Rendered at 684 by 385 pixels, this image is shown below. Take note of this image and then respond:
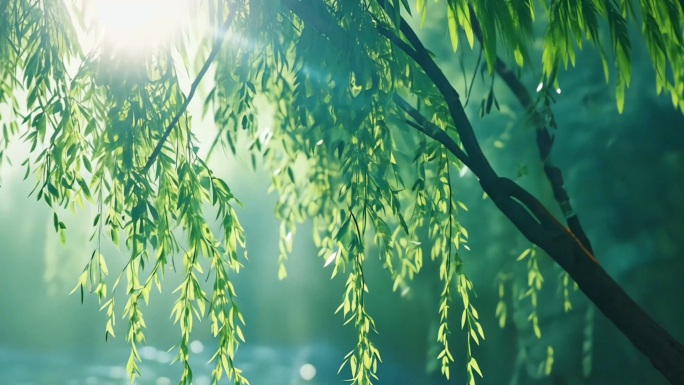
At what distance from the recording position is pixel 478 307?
146 inches

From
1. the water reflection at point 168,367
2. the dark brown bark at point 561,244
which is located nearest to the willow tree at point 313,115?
the dark brown bark at point 561,244

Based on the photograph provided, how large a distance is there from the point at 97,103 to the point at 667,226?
2.90 m

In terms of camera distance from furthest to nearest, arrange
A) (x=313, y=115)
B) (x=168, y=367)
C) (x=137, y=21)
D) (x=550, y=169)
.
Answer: (x=168, y=367) < (x=550, y=169) < (x=137, y=21) < (x=313, y=115)

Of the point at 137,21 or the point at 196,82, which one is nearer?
the point at 196,82

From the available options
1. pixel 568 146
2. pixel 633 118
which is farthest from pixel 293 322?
pixel 633 118

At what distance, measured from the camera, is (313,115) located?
4.38 feet

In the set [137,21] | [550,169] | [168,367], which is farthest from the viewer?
[168,367]

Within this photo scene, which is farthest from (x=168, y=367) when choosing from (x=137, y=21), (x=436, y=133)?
(x=436, y=133)

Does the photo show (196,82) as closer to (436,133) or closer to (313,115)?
(313,115)

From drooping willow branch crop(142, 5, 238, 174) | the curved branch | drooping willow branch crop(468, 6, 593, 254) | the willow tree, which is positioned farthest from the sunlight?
drooping willow branch crop(468, 6, 593, 254)

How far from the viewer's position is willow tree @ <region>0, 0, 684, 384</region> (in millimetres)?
1331

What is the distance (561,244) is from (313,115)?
0.69 meters

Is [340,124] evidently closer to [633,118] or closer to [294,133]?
[294,133]

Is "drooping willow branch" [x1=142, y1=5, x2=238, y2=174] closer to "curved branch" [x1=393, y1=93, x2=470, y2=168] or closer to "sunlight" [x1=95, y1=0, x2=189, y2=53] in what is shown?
"sunlight" [x1=95, y1=0, x2=189, y2=53]
